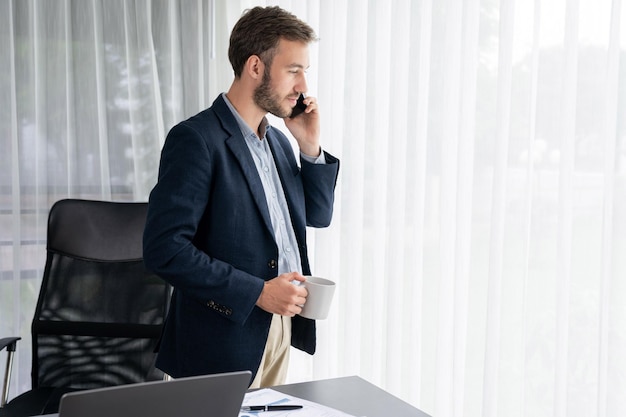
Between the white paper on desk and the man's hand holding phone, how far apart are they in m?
0.74

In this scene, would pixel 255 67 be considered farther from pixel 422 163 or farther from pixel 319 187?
pixel 422 163

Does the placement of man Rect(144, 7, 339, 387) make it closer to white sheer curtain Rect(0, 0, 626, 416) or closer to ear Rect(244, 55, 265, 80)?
ear Rect(244, 55, 265, 80)

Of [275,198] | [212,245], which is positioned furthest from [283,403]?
[275,198]

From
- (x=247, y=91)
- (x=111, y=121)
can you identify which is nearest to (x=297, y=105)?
(x=247, y=91)

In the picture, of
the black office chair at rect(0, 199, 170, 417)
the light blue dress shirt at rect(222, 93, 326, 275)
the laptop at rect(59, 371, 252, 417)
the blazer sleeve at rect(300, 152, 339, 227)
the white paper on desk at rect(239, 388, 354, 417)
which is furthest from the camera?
the black office chair at rect(0, 199, 170, 417)

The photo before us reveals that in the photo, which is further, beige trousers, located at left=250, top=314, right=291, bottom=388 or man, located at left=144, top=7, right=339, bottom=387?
beige trousers, located at left=250, top=314, right=291, bottom=388

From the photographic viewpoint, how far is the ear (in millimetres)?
1662

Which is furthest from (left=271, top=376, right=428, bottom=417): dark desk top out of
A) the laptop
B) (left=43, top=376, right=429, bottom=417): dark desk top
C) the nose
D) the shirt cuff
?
the nose

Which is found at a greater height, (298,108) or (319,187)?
(298,108)

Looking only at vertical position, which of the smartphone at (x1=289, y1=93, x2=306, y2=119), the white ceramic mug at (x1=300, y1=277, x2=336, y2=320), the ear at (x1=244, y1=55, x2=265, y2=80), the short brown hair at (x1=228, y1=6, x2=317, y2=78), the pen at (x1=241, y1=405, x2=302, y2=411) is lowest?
the pen at (x1=241, y1=405, x2=302, y2=411)

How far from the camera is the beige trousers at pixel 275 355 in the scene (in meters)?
1.71

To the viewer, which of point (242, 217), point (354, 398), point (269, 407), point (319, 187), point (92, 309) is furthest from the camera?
point (92, 309)

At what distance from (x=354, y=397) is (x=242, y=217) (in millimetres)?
513

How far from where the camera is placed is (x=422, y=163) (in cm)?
210
